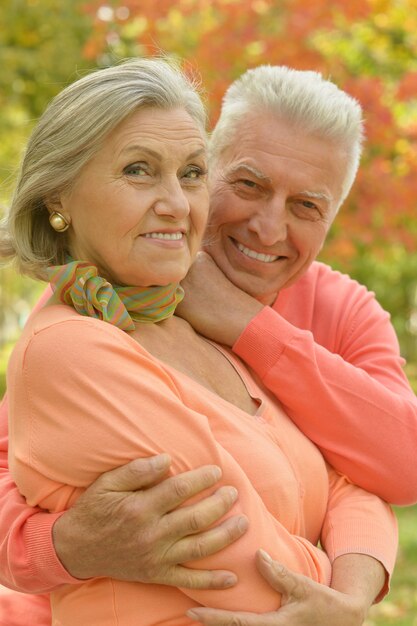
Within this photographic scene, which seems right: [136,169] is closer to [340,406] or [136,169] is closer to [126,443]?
[126,443]

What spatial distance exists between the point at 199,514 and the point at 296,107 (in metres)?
1.29

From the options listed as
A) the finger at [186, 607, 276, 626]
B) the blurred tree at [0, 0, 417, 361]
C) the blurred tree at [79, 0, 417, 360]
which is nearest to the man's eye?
the finger at [186, 607, 276, 626]

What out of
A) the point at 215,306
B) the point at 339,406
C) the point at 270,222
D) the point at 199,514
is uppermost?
the point at 270,222

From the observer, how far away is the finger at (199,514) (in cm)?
216

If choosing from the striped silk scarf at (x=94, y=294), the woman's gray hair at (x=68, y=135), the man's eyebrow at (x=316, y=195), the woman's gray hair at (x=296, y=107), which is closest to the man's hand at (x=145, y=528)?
the striped silk scarf at (x=94, y=294)

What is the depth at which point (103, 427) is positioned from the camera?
2.11 m

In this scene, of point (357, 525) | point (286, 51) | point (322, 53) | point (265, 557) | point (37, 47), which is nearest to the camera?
point (265, 557)

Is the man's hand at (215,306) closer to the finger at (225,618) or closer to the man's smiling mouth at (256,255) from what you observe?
the man's smiling mouth at (256,255)

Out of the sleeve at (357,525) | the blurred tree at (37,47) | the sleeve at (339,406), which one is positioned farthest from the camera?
the blurred tree at (37,47)

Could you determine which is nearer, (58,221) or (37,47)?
(58,221)

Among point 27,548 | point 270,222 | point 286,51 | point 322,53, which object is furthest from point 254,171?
point 322,53

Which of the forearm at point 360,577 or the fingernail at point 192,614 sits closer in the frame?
the fingernail at point 192,614

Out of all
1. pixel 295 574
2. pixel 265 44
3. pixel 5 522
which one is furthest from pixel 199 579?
pixel 265 44

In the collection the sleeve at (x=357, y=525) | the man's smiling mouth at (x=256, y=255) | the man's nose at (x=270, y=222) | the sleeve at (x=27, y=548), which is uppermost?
the man's nose at (x=270, y=222)
